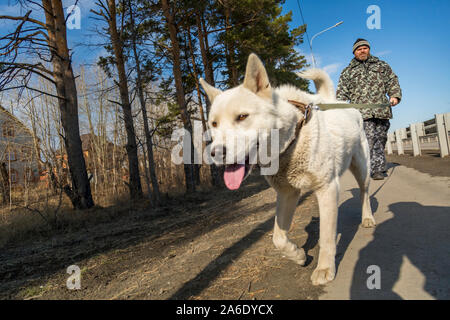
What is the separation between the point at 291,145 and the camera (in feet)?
8.01

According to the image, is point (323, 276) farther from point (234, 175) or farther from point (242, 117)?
point (242, 117)

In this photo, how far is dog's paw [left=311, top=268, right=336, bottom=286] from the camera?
221 centimetres

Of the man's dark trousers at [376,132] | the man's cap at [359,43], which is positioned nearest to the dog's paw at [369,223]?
the man's dark trousers at [376,132]

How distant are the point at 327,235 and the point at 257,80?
4.97 ft

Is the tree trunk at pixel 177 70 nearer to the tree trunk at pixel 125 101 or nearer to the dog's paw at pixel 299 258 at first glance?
the tree trunk at pixel 125 101

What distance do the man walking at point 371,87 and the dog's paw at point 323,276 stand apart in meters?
3.87

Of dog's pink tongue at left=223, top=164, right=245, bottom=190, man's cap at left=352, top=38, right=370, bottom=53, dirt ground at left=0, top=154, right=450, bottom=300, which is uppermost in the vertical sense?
man's cap at left=352, top=38, right=370, bottom=53

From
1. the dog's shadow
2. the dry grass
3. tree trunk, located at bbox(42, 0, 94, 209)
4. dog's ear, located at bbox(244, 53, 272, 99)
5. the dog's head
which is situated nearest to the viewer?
the dog's head

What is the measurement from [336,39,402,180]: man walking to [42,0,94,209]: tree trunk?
25.6 feet

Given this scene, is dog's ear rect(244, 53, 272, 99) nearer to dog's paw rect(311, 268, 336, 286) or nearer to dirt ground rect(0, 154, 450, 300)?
dog's paw rect(311, 268, 336, 286)

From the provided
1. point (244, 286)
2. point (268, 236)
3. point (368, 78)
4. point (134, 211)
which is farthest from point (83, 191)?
point (368, 78)

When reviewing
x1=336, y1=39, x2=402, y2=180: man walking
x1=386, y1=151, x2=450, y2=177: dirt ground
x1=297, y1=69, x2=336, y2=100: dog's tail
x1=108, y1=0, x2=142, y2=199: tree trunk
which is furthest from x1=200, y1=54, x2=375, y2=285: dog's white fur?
x1=108, y1=0, x2=142, y2=199: tree trunk

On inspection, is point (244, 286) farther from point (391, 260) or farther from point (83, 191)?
point (83, 191)

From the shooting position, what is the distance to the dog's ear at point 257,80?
7.61ft
